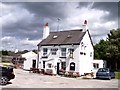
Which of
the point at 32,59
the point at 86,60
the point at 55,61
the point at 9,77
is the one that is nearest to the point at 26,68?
the point at 32,59

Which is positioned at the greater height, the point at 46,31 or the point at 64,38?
the point at 46,31

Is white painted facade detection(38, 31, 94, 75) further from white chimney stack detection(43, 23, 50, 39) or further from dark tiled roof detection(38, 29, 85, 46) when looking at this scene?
white chimney stack detection(43, 23, 50, 39)

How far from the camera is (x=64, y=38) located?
43.2 metres

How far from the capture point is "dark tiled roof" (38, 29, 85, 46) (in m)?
40.8

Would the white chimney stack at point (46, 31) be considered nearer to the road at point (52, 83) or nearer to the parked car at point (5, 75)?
the road at point (52, 83)

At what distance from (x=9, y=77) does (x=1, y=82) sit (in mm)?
899

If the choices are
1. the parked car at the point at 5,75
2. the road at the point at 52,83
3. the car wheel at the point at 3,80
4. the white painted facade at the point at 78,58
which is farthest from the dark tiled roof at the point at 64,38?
the car wheel at the point at 3,80

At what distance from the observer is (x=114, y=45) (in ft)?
181

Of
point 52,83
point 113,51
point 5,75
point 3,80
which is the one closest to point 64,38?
point 113,51

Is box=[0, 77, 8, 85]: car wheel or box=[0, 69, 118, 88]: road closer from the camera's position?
box=[0, 77, 8, 85]: car wheel

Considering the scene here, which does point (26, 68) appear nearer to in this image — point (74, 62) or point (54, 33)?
point (54, 33)

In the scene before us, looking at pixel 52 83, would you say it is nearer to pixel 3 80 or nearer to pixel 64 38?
pixel 3 80

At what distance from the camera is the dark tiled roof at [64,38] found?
40781 millimetres

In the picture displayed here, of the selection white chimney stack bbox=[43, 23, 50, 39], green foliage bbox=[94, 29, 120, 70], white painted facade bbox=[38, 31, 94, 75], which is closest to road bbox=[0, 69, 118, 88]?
white painted facade bbox=[38, 31, 94, 75]
